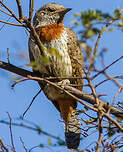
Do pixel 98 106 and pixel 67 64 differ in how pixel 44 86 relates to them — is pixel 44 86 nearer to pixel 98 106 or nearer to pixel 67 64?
pixel 67 64

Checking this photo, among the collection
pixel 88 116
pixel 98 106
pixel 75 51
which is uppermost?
pixel 75 51

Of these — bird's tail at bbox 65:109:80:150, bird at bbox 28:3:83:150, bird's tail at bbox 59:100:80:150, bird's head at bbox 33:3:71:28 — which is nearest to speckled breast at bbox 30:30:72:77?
bird at bbox 28:3:83:150

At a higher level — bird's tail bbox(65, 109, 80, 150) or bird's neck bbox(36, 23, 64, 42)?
bird's neck bbox(36, 23, 64, 42)

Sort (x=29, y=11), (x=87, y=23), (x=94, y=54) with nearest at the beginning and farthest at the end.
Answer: (x=87, y=23)
(x=94, y=54)
(x=29, y=11)

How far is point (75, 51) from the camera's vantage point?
14.8 ft

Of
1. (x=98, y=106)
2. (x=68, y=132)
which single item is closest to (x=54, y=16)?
(x=68, y=132)

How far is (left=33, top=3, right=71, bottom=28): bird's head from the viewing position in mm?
4858

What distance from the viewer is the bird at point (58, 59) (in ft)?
13.9

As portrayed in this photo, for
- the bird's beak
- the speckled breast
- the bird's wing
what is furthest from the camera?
the bird's beak

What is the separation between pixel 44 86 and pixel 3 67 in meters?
1.09

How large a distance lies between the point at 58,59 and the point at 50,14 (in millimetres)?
1135

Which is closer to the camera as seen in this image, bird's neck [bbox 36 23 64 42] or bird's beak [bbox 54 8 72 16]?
bird's neck [bbox 36 23 64 42]

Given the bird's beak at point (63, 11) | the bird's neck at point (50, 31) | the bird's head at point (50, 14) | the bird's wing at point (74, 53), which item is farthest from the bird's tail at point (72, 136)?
the bird's beak at point (63, 11)

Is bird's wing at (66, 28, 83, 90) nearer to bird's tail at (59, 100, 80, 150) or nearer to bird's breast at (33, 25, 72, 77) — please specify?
bird's breast at (33, 25, 72, 77)
